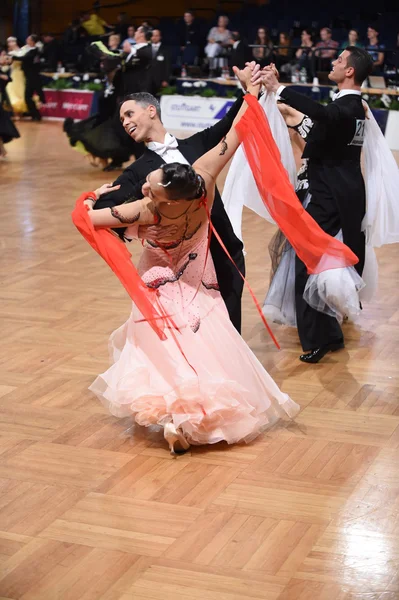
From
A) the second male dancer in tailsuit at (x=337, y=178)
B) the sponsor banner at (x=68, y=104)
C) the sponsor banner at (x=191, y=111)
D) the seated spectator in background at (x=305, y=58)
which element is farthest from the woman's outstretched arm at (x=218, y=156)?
the sponsor banner at (x=68, y=104)

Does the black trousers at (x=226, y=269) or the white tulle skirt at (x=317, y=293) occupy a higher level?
the black trousers at (x=226, y=269)

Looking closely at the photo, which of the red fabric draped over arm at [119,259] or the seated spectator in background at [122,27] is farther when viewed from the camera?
the seated spectator in background at [122,27]

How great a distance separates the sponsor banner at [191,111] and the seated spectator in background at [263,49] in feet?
3.23

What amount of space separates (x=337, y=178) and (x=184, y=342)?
5.06 ft

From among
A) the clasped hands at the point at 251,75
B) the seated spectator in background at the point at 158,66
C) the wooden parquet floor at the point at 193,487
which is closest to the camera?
the wooden parquet floor at the point at 193,487

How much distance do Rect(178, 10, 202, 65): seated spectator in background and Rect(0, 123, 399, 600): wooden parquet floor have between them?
1180 cm

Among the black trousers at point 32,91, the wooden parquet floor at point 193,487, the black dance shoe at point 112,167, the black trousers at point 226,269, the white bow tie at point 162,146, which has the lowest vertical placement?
the black dance shoe at point 112,167

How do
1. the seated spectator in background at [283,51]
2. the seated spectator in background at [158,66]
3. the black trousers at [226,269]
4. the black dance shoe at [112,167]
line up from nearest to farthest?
1. the black trousers at [226,269]
2. the seated spectator in background at [158,66]
3. the black dance shoe at [112,167]
4. the seated spectator in background at [283,51]

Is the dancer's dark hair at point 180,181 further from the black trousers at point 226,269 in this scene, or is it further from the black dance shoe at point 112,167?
the black dance shoe at point 112,167

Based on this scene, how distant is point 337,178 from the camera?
178 inches

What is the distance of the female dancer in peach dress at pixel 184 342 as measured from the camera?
130 inches

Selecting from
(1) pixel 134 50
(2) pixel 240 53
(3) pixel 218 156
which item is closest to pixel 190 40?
(2) pixel 240 53

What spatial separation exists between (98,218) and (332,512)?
1365 mm

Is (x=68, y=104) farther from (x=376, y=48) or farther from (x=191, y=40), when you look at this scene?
(x=376, y=48)
